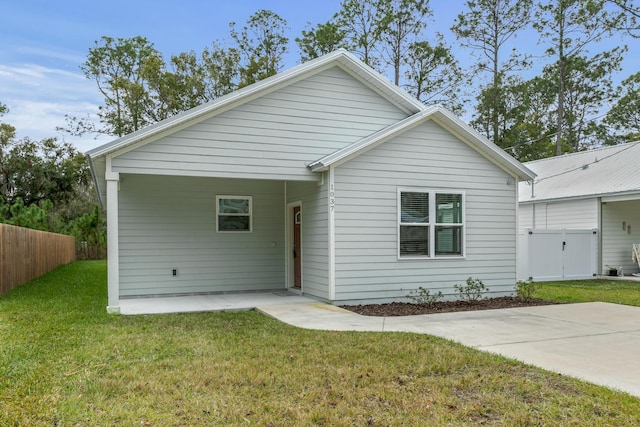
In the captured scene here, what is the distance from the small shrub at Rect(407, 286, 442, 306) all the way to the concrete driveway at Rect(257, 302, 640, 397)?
985 mm

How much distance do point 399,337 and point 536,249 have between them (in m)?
10.4

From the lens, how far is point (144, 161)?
343 inches

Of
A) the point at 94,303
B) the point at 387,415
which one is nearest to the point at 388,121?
the point at 94,303

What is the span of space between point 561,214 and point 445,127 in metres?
9.97

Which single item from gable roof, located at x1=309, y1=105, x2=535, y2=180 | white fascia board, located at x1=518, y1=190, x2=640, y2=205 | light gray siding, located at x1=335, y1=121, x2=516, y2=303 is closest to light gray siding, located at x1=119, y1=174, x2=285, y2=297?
gable roof, located at x1=309, y1=105, x2=535, y2=180

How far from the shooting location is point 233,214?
38.4 feet

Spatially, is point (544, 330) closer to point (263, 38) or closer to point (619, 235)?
point (619, 235)

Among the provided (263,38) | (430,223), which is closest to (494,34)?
(263,38)

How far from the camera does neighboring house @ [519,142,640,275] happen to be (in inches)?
646

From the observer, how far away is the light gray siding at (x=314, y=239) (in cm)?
962

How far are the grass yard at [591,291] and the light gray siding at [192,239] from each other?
21.4ft

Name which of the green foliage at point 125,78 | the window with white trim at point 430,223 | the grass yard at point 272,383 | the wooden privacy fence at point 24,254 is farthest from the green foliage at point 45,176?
the grass yard at point 272,383

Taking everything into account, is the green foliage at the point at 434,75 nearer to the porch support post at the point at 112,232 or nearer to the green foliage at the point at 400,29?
the green foliage at the point at 400,29

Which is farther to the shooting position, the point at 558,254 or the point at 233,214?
the point at 558,254
